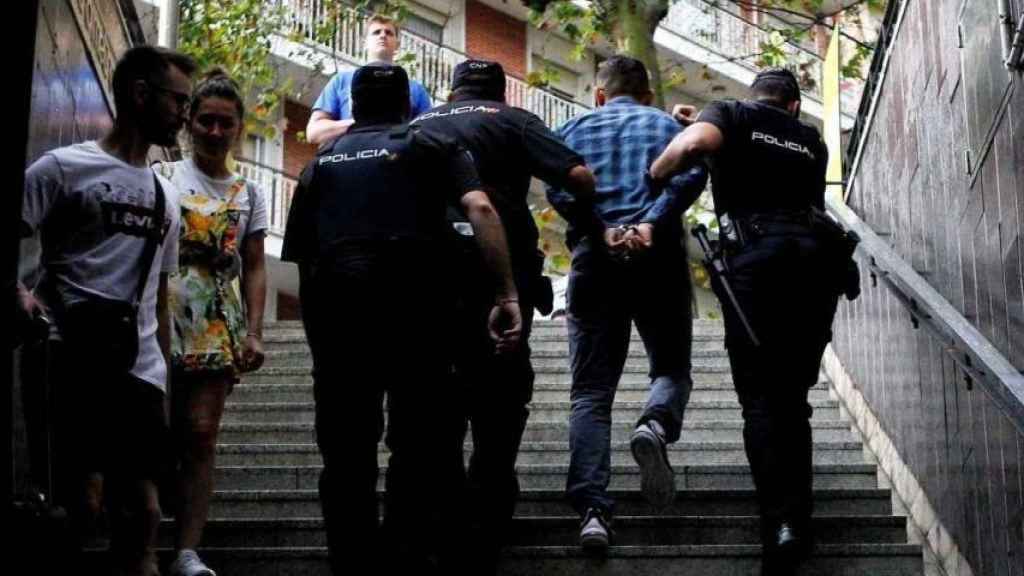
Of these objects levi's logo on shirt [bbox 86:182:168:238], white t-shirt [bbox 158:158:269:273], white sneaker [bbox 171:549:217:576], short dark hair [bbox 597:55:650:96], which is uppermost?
short dark hair [bbox 597:55:650:96]

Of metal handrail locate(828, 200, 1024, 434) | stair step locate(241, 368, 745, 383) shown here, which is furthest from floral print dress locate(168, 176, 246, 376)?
stair step locate(241, 368, 745, 383)

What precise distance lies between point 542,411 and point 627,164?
8.83 ft

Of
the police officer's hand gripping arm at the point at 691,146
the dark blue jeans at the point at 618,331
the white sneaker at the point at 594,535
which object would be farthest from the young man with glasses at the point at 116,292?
the police officer's hand gripping arm at the point at 691,146

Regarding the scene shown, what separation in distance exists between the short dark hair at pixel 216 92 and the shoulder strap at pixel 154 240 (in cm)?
90

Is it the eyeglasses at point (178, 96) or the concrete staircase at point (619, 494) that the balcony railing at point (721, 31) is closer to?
the concrete staircase at point (619, 494)

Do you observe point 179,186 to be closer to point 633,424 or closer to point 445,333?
point 445,333

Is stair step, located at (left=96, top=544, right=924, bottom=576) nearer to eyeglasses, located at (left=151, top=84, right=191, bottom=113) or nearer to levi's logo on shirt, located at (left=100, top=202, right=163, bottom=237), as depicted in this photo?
levi's logo on shirt, located at (left=100, top=202, right=163, bottom=237)

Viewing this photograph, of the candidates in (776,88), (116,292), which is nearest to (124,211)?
(116,292)

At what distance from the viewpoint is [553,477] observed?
33.7ft

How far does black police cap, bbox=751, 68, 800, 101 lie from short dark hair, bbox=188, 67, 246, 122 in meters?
2.29

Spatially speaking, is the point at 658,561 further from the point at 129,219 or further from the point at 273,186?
the point at 273,186

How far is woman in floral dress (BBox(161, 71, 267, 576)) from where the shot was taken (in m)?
8.39

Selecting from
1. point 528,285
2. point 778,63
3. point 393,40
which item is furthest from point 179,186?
point 778,63

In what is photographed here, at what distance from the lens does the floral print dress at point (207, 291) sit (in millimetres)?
8516
